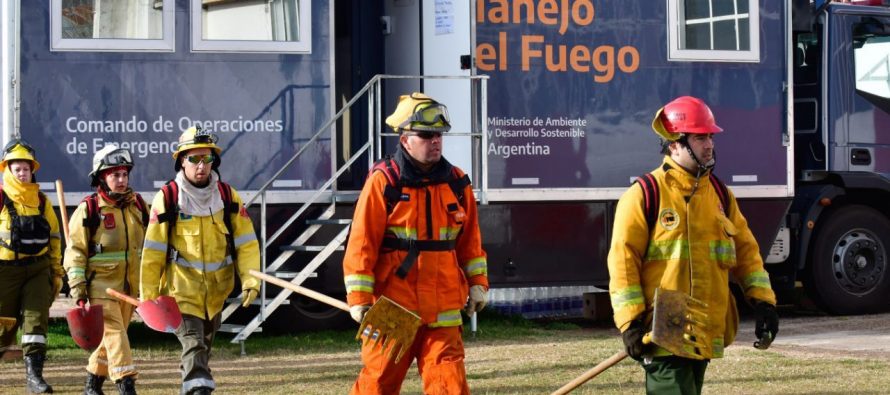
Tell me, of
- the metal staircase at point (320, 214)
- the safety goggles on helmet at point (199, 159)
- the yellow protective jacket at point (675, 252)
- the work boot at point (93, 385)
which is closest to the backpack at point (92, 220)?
the work boot at point (93, 385)

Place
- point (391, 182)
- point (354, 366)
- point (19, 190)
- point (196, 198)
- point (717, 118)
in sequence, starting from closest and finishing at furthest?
point (391, 182)
point (196, 198)
point (19, 190)
point (354, 366)
point (717, 118)

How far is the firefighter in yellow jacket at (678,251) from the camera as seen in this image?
20.1 ft

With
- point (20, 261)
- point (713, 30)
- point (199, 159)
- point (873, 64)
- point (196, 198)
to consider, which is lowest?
point (20, 261)

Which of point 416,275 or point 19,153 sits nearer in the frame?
point 416,275

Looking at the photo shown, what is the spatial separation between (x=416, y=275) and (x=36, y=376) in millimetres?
4231

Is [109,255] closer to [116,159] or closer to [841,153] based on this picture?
[116,159]

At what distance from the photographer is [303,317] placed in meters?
12.6

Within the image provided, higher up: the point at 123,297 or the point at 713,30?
the point at 713,30

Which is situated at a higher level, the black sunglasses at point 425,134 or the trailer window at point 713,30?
the trailer window at point 713,30

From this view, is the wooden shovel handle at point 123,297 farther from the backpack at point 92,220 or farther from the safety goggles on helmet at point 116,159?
the safety goggles on helmet at point 116,159

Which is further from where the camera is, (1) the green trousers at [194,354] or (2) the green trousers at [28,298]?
(2) the green trousers at [28,298]

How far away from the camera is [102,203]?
958 centimetres

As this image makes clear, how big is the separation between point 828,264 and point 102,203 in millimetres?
7685

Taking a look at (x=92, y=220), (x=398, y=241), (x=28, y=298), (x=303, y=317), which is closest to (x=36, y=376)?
(x=28, y=298)
